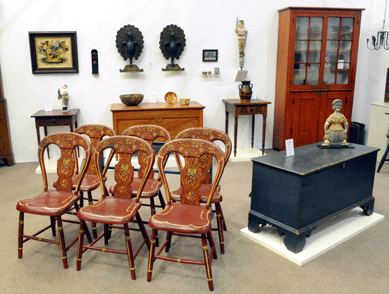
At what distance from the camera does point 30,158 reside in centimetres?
511

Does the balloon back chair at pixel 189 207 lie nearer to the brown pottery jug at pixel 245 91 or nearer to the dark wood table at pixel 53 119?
the dark wood table at pixel 53 119

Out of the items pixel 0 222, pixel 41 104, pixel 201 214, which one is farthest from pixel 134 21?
pixel 201 214

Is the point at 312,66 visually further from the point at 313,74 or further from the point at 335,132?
the point at 335,132

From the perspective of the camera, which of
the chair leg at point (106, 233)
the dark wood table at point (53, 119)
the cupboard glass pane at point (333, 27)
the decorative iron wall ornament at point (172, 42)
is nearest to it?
the chair leg at point (106, 233)

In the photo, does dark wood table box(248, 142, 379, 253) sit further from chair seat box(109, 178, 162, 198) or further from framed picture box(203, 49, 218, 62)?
framed picture box(203, 49, 218, 62)

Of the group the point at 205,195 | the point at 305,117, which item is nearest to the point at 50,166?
the point at 205,195

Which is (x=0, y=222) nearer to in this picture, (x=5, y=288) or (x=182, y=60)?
(x=5, y=288)

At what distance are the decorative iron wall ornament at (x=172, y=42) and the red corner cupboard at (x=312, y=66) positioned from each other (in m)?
1.49

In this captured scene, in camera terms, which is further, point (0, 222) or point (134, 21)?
point (134, 21)

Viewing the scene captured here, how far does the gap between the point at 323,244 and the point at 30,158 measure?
13.7ft

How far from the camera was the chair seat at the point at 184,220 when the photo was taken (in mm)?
2148

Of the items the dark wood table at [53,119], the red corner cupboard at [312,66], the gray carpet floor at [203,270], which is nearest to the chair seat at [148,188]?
the gray carpet floor at [203,270]

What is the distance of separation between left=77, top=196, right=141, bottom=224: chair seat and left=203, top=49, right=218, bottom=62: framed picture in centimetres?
324

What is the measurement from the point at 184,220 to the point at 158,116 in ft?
8.79
